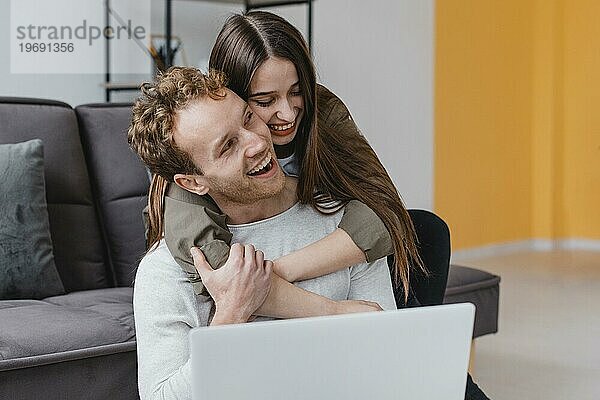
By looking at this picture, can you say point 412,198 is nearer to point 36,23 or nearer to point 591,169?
point 591,169

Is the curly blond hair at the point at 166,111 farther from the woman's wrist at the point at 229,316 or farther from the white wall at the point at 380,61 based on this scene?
the white wall at the point at 380,61

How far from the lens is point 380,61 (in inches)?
202

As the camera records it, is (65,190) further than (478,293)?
No

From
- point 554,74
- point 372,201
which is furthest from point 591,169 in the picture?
point 372,201

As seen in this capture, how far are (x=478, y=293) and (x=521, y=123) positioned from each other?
3736 millimetres

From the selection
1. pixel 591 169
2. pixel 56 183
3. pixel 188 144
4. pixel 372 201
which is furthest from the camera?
pixel 591 169

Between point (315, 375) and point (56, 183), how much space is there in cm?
191

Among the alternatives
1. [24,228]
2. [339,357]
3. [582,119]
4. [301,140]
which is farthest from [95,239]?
[582,119]

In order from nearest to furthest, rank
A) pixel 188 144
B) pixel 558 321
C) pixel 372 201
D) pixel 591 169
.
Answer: pixel 188 144 < pixel 372 201 < pixel 558 321 < pixel 591 169


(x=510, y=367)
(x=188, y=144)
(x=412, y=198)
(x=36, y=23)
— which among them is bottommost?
(x=510, y=367)

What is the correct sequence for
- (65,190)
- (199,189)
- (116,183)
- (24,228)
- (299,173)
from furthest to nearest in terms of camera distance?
(116,183)
(65,190)
(24,228)
(299,173)
(199,189)

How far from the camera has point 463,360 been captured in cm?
102

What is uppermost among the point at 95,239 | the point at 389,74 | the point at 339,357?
the point at 389,74

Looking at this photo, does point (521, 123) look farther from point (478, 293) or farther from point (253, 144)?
point (253, 144)
